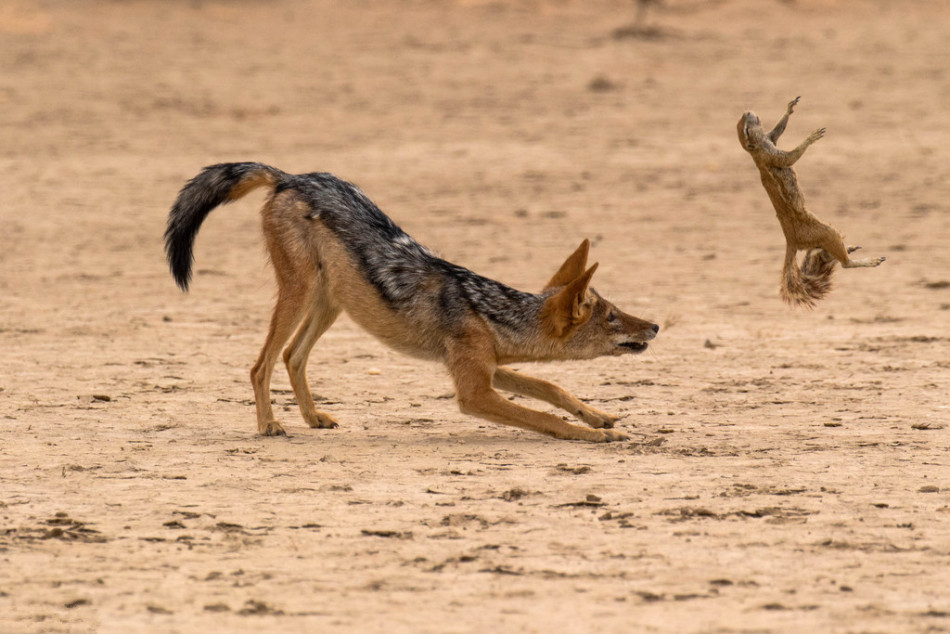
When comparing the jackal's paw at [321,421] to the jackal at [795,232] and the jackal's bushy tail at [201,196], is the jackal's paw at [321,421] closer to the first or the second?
the jackal's bushy tail at [201,196]

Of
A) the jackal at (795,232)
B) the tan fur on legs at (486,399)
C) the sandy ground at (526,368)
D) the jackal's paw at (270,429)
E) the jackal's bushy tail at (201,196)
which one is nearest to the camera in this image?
the sandy ground at (526,368)

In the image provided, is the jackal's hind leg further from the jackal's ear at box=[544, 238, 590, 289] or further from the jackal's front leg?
the jackal's ear at box=[544, 238, 590, 289]

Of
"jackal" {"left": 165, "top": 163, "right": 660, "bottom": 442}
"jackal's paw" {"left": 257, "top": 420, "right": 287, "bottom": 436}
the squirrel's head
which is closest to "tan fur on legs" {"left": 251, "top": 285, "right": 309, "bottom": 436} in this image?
"jackal" {"left": 165, "top": 163, "right": 660, "bottom": 442}

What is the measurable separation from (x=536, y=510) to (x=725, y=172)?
32.8 ft

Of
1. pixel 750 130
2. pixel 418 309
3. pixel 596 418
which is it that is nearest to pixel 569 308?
pixel 596 418

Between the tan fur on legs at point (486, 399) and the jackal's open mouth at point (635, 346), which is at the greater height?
the jackal's open mouth at point (635, 346)

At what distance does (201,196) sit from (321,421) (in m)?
1.39

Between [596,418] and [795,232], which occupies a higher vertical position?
[795,232]

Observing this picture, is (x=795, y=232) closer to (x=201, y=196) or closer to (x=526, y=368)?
(x=526, y=368)

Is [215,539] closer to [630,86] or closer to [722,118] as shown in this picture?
[722,118]

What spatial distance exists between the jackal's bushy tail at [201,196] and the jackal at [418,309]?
45mm

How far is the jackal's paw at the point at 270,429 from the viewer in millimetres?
7270

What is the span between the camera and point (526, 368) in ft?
31.1

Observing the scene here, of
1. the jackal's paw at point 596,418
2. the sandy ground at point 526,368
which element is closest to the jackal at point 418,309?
the jackal's paw at point 596,418
